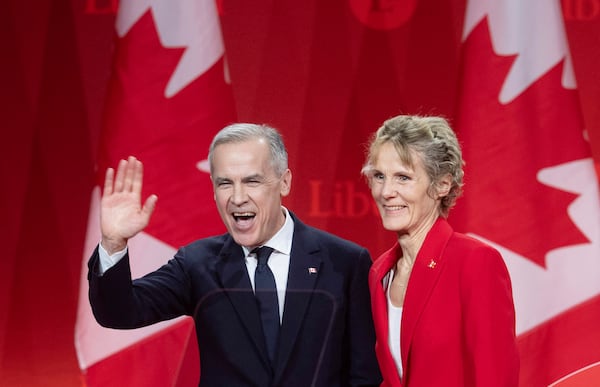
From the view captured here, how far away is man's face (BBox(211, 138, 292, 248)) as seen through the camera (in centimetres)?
205

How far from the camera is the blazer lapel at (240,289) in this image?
6.61 feet

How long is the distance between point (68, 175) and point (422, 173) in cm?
186

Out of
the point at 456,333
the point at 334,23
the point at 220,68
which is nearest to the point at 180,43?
the point at 220,68

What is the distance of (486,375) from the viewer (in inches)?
72.9

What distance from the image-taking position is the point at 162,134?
2898mm

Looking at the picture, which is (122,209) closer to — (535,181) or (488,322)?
(488,322)

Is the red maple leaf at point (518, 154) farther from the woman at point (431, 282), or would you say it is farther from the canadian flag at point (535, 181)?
the woman at point (431, 282)

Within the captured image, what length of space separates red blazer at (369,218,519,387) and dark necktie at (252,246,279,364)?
26 centimetres

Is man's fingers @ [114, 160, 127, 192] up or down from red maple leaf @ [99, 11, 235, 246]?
down

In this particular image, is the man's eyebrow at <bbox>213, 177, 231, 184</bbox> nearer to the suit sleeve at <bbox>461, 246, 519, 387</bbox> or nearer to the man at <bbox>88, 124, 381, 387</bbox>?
the man at <bbox>88, 124, 381, 387</bbox>

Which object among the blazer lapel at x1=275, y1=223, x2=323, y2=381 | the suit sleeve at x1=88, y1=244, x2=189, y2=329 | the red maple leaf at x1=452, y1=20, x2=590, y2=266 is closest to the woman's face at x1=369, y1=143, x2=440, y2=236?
the blazer lapel at x1=275, y1=223, x2=323, y2=381

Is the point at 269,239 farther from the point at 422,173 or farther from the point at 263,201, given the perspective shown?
the point at 422,173

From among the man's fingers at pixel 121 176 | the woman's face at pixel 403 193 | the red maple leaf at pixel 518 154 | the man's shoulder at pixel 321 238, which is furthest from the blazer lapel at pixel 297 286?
the red maple leaf at pixel 518 154

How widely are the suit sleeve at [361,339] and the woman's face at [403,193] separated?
0.62 ft
